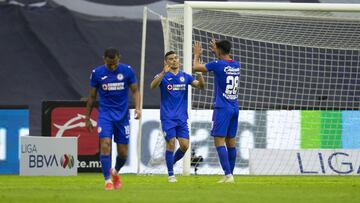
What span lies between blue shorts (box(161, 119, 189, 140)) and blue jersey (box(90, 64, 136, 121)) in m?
2.62

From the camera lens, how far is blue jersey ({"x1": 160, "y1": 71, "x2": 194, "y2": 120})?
1667cm

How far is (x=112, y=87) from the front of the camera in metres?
13.9

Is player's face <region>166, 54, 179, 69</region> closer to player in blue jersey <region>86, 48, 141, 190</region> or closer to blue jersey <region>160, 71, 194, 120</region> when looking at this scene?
blue jersey <region>160, 71, 194, 120</region>

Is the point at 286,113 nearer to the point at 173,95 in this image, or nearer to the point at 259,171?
the point at 259,171

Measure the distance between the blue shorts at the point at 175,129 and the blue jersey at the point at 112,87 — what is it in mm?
2625

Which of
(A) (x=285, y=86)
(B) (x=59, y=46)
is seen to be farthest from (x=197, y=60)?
(B) (x=59, y=46)

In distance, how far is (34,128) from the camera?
24047 mm

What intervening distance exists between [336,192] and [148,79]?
12694 mm

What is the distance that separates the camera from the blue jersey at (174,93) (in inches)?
656

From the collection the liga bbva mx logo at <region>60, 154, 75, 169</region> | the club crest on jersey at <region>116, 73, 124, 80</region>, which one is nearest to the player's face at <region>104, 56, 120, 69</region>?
the club crest on jersey at <region>116, 73, 124, 80</region>

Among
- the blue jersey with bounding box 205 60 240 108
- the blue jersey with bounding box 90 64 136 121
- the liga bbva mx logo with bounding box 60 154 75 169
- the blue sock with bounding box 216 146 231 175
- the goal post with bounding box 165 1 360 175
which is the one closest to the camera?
the blue jersey with bounding box 90 64 136 121

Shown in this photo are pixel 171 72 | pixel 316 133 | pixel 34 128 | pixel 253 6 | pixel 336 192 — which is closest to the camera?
pixel 336 192

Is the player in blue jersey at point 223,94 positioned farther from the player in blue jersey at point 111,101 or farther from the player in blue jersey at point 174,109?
the player in blue jersey at point 111,101

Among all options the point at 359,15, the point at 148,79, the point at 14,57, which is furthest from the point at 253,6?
the point at 14,57
